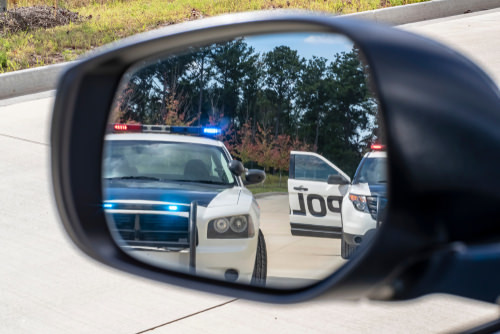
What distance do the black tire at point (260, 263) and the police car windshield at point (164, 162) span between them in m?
0.18

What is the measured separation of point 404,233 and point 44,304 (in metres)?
3.09

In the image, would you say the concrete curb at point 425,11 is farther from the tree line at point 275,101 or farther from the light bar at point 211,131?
the light bar at point 211,131

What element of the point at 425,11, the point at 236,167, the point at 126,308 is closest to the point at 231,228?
the point at 236,167

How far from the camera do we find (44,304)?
3.58 metres

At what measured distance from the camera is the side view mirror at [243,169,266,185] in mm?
1256

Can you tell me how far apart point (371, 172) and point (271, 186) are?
0.23m

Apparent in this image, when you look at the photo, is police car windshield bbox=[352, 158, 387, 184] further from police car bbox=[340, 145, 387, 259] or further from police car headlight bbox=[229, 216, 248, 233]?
police car headlight bbox=[229, 216, 248, 233]

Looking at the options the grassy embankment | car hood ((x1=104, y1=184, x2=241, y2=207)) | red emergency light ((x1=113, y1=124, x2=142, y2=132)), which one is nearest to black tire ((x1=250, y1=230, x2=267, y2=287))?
car hood ((x1=104, y1=184, x2=241, y2=207))

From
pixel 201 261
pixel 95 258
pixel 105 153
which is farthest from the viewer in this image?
pixel 105 153

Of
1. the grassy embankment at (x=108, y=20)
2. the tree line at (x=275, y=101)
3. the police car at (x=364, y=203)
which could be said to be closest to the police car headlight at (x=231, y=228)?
the tree line at (x=275, y=101)

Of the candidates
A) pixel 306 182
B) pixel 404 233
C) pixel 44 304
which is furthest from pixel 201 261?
pixel 44 304

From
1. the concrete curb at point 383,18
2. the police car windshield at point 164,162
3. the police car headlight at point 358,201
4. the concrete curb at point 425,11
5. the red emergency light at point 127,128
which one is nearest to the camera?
the police car headlight at point 358,201

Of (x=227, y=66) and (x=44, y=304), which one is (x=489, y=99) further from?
(x=44, y=304)

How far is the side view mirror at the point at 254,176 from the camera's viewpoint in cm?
126
